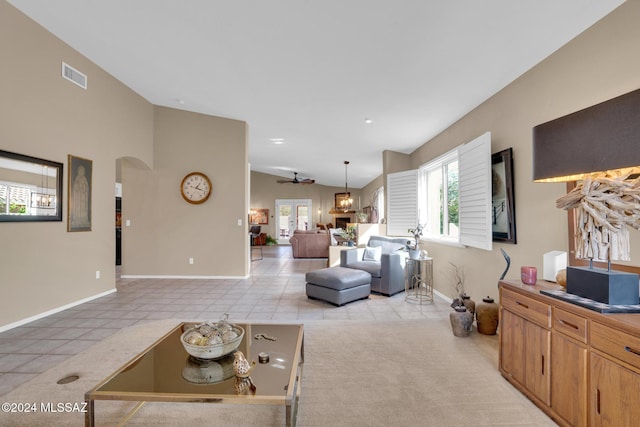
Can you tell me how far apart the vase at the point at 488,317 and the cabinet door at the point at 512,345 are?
82 cm

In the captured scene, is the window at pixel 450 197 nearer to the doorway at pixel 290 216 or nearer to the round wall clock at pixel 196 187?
the round wall clock at pixel 196 187

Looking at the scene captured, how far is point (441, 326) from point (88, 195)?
16.7 ft

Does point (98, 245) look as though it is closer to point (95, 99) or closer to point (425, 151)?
point (95, 99)

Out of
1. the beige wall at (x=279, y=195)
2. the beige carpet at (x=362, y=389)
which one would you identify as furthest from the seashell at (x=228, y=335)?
the beige wall at (x=279, y=195)

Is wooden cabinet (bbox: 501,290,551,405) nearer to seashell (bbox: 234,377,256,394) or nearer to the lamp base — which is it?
the lamp base

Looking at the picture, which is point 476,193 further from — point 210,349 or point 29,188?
point 29,188

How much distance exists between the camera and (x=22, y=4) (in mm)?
3229

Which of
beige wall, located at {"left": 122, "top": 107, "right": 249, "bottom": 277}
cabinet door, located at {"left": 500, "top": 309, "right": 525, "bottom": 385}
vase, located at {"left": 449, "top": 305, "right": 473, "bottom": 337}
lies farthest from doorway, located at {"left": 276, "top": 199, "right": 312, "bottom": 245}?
cabinet door, located at {"left": 500, "top": 309, "right": 525, "bottom": 385}

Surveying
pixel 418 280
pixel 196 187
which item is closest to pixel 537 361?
pixel 418 280

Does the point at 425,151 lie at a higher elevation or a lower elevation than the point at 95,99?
lower

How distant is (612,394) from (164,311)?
13.6 ft

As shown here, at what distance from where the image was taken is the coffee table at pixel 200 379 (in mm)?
1369

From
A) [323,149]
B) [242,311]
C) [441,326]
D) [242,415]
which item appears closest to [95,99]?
[242,311]

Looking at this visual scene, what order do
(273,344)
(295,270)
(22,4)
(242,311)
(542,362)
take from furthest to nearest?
(295,270) < (242,311) < (22,4) < (273,344) < (542,362)
